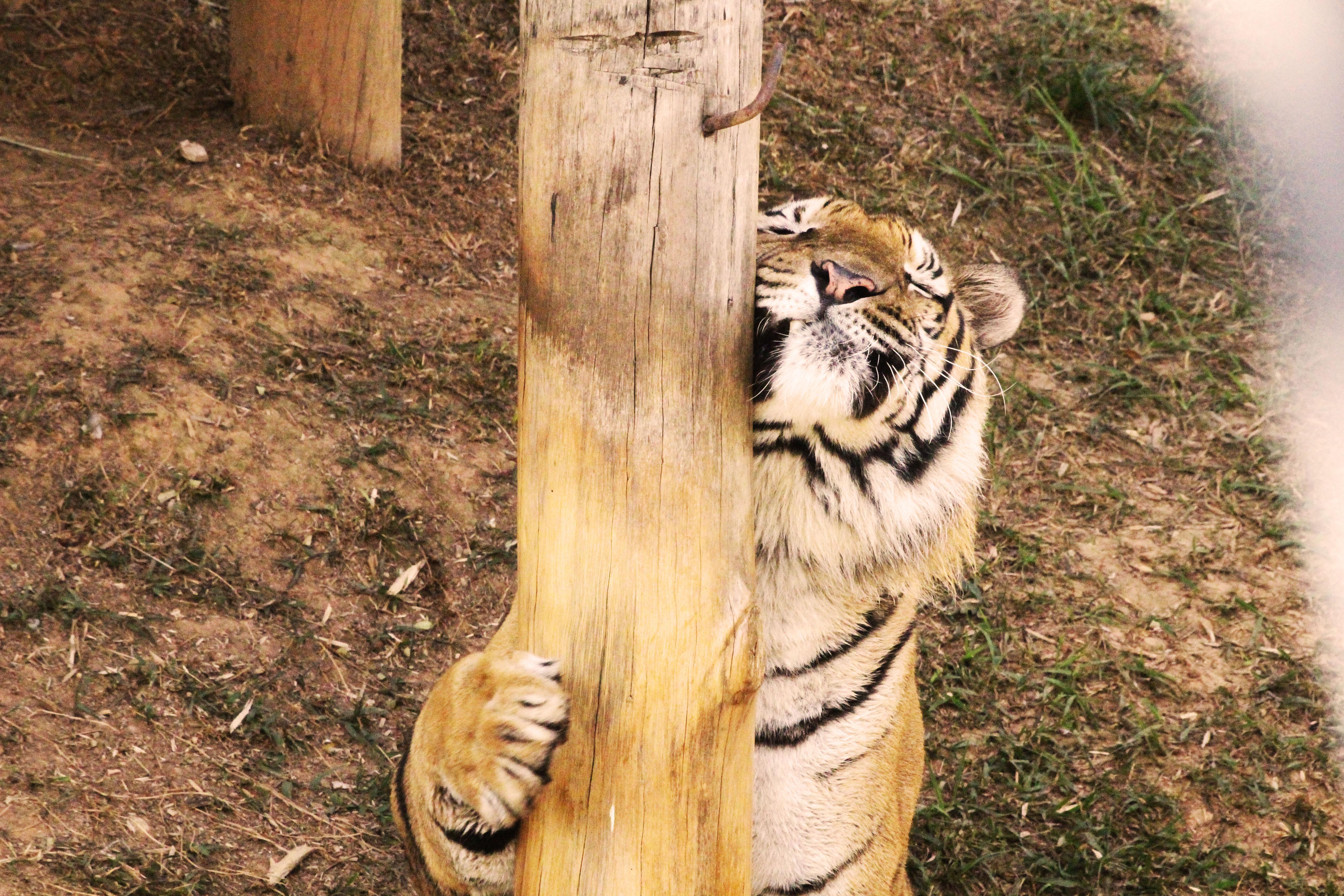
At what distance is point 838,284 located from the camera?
2242mm

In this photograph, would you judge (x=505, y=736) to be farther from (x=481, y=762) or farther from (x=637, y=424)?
(x=637, y=424)

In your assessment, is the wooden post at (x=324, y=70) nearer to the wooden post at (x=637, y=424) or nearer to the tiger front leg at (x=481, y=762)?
the wooden post at (x=637, y=424)

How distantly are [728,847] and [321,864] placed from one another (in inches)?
66.5

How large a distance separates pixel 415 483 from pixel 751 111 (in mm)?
2755

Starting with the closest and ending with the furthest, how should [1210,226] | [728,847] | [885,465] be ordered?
[728,847]
[885,465]
[1210,226]

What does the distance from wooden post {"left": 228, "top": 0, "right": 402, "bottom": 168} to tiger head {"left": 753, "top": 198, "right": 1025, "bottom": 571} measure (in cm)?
264

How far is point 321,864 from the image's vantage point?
3.42 metres

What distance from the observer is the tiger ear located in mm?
2885

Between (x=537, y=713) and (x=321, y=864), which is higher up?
(x=537, y=713)

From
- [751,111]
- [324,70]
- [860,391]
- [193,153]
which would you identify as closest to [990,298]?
[860,391]

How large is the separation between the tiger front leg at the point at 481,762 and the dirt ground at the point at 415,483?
45.3 inches

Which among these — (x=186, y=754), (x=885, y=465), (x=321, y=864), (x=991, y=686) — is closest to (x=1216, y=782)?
(x=991, y=686)

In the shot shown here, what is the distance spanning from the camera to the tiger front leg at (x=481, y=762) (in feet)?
6.68

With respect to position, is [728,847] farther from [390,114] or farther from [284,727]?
[390,114]
